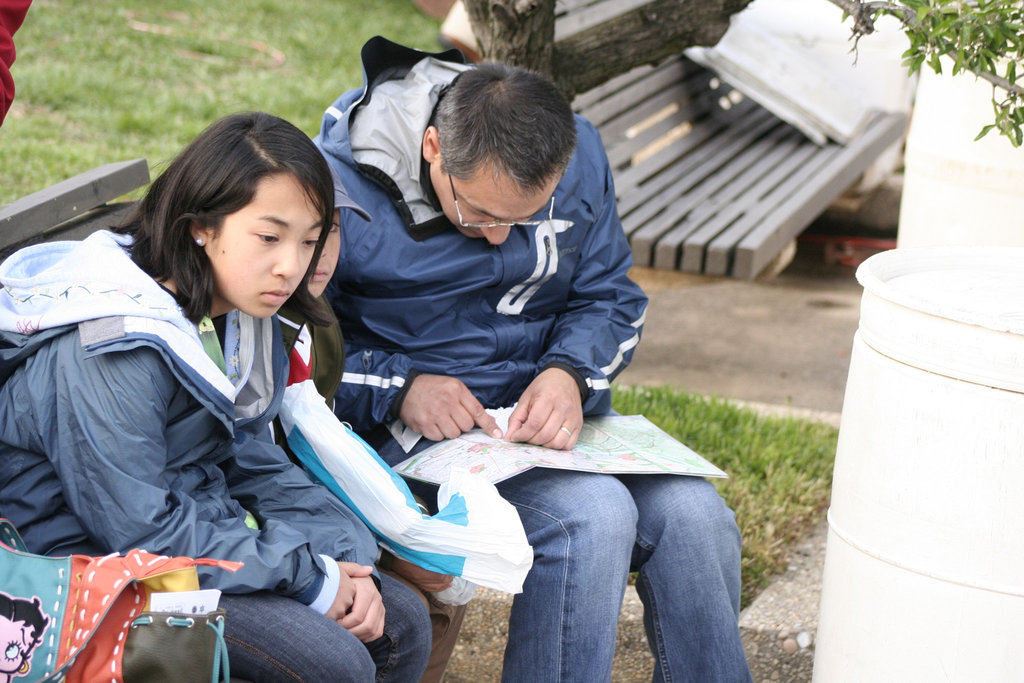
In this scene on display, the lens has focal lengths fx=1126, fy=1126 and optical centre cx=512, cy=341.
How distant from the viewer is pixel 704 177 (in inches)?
196

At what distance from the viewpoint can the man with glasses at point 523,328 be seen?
2146 mm

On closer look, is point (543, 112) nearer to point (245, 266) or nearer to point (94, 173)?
point (245, 266)

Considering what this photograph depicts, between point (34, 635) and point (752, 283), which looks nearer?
point (34, 635)

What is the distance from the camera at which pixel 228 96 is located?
621cm

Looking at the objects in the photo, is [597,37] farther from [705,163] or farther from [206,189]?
[705,163]

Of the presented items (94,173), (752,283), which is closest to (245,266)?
(94,173)

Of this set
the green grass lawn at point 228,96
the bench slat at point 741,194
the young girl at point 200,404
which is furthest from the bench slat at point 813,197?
the young girl at point 200,404

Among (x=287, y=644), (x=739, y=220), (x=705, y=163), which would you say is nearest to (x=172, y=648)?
(x=287, y=644)

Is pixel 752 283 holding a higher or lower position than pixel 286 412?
lower

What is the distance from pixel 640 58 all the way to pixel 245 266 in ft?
6.23

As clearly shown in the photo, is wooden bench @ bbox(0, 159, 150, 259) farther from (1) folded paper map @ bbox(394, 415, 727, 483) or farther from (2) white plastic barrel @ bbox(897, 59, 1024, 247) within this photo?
(2) white plastic barrel @ bbox(897, 59, 1024, 247)

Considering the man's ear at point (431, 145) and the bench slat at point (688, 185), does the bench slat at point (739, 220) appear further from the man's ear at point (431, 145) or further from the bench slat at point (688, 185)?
the man's ear at point (431, 145)

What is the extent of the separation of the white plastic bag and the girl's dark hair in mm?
372

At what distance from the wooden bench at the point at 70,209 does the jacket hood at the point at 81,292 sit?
473 mm
